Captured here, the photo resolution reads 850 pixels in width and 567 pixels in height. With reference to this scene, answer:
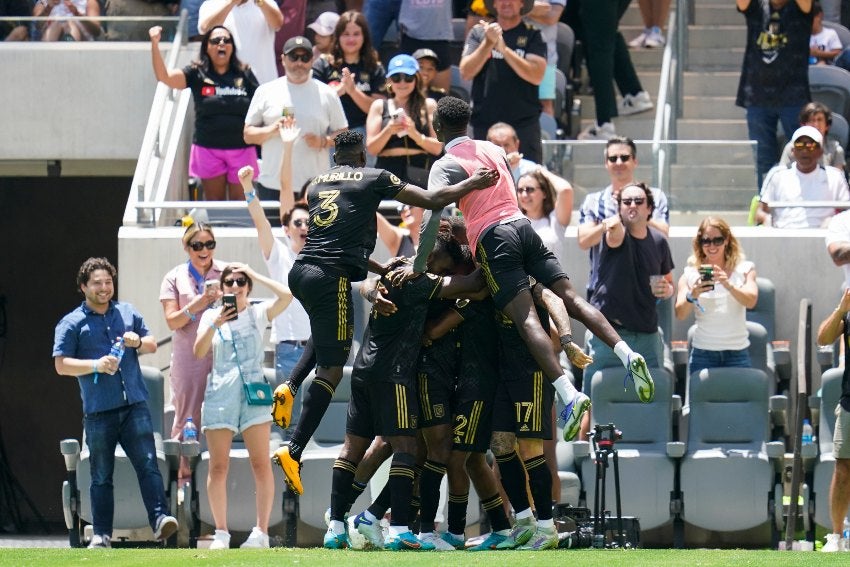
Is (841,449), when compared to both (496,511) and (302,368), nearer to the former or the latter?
(496,511)

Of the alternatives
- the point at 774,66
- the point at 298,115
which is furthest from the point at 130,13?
the point at 774,66

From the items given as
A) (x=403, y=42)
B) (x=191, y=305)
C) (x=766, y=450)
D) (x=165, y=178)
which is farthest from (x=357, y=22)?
(x=766, y=450)

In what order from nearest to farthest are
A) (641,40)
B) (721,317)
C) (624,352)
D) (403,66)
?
(624,352) < (721,317) < (403,66) < (641,40)

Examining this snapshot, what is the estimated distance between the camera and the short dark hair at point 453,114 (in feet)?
35.4

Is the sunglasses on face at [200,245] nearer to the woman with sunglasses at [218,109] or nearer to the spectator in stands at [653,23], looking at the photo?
the woman with sunglasses at [218,109]

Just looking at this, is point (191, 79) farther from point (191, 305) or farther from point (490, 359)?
point (490, 359)

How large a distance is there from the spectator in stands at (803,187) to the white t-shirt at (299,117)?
356cm

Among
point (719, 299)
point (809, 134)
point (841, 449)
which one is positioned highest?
point (809, 134)

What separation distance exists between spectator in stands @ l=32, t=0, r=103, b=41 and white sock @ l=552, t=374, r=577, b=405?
8.30 m

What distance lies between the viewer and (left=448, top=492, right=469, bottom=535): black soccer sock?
35.7 feet

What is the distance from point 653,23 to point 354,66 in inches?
165

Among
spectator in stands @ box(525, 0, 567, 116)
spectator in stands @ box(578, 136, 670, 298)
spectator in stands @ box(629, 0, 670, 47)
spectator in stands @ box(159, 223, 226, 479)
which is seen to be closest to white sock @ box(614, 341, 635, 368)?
spectator in stands @ box(578, 136, 670, 298)

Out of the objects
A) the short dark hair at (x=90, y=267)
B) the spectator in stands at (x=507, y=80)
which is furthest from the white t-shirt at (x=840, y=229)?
the short dark hair at (x=90, y=267)

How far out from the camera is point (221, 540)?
1262 centimetres
